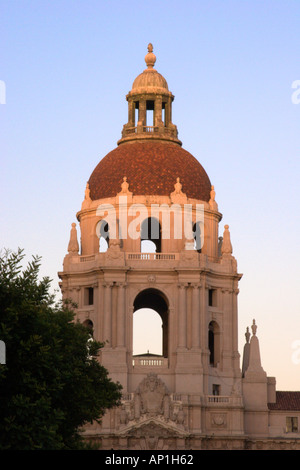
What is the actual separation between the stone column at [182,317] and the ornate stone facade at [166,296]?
3.2 inches

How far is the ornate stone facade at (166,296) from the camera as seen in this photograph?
373ft

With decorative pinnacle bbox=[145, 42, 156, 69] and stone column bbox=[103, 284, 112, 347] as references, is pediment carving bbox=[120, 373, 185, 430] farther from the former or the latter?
decorative pinnacle bbox=[145, 42, 156, 69]

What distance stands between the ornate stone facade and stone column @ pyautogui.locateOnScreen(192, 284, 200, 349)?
81 millimetres

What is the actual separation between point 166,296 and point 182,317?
2.48 meters

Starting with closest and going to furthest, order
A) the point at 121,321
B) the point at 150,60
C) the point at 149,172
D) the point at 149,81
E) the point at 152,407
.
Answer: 1. the point at 152,407
2. the point at 121,321
3. the point at 149,172
4. the point at 149,81
5. the point at 150,60

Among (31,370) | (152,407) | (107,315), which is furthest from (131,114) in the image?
(31,370)

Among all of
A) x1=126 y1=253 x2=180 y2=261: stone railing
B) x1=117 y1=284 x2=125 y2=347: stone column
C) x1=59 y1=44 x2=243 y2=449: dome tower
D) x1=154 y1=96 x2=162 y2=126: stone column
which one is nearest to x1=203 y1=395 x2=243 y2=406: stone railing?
x1=59 y1=44 x2=243 y2=449: dome tower

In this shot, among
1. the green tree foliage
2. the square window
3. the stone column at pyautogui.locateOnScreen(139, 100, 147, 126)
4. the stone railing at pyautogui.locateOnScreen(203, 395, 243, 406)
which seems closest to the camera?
the green tree foliage

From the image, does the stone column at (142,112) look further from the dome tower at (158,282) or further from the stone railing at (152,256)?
the stone railing at (152,256)

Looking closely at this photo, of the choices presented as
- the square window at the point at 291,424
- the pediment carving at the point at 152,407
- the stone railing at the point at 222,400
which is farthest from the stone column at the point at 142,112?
the square window at the point at 291,424

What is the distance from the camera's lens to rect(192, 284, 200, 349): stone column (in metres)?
117

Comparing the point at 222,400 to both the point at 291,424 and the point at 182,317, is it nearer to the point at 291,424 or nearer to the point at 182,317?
the point at 291,424

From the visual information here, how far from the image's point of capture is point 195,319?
117500mm
